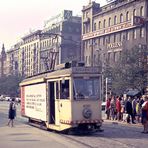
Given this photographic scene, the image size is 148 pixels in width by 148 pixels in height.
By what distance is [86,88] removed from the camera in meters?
18.0

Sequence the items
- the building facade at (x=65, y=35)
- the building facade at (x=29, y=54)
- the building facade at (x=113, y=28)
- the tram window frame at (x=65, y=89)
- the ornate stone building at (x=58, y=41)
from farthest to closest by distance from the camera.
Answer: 1. the building facade at (x=29, y=54)
2. the building facade at (x=65, y=35)
3. the ornate stone building at (x=58, y=41)
4. the building facade at (x=113, y=28)
5. the tram window frame at (x=65, y=89)

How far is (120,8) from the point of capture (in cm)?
7375

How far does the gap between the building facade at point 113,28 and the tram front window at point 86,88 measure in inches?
1599

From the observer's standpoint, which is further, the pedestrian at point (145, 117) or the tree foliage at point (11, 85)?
the tree foliage at point (11, 85)

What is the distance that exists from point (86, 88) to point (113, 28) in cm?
5847

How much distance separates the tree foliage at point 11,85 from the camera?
97356 millimetres

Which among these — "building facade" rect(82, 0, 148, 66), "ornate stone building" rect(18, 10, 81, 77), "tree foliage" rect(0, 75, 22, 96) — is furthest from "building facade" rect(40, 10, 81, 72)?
"building facade" rect(82, 0, 148, 66)

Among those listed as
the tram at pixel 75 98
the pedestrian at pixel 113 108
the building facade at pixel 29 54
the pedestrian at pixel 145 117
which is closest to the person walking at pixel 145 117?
the pedestrian at pixel 145 117

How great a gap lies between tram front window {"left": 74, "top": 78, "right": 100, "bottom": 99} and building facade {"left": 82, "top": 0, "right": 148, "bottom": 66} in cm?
4061

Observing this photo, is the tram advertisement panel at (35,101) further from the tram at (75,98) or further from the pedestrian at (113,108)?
the pedestrian at (113,108)

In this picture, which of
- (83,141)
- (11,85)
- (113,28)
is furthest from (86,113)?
(11,85)

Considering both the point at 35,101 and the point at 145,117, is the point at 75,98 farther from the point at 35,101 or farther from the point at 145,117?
the point at 35,101

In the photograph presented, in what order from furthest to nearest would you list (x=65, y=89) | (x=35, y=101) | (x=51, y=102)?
1. (x=35, y=101)
2. (x=51, y=102)
3. (x=65, y=89)

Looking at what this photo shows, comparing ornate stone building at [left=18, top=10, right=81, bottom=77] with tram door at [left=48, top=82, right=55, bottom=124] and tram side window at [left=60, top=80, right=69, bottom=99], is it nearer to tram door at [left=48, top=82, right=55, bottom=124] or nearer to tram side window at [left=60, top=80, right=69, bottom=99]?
tram door at [left=48, top=82, right=55, bottom=124]
